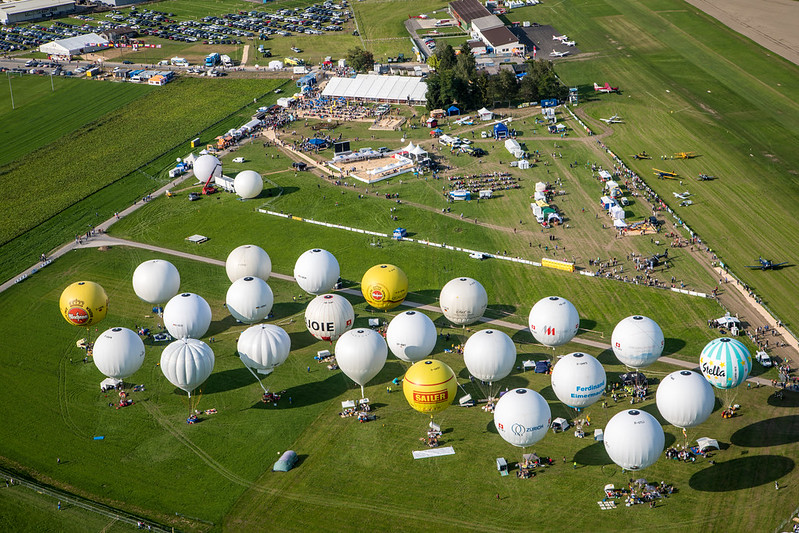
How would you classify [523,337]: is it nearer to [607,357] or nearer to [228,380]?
[607,357]

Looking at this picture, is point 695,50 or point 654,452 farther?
point 695,50

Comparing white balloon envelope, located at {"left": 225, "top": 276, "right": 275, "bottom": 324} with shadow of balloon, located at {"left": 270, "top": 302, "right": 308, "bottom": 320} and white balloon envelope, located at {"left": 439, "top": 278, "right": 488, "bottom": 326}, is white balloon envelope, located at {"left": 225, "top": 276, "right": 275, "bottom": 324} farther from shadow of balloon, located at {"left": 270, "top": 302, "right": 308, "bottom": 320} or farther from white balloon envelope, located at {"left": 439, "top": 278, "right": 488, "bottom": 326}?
white balloon envelope, located at {"left": 439, "top": 278, "right": 488, "bottom": 326}

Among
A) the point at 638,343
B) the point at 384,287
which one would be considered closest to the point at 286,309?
the point at 384,287

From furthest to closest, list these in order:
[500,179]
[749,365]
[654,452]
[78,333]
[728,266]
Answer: [500,179] < [728,266] < [78,333] < [749,365] < [654,452]

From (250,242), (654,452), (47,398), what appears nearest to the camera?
(654,452)

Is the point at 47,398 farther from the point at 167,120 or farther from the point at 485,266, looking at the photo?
the point at 167,120

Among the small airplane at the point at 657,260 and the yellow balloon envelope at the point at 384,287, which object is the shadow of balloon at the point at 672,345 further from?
the yellow balloon envelope at the point at 384,287

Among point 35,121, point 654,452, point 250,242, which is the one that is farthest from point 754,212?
point 35,121
